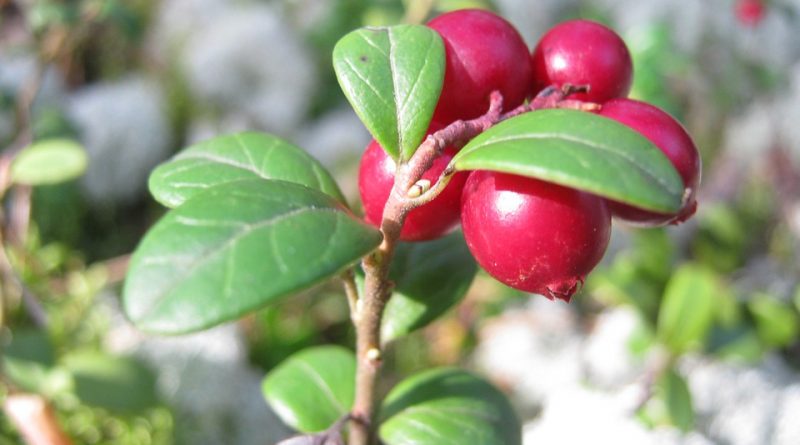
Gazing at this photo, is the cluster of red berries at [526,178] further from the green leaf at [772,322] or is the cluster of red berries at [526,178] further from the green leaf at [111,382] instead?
the green leaf at [772,322]

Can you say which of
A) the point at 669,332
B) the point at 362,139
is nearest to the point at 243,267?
the point at 669,332

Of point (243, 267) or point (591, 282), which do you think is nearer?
point (243, 267)

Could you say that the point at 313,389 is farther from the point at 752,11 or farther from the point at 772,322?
the point at 752,11

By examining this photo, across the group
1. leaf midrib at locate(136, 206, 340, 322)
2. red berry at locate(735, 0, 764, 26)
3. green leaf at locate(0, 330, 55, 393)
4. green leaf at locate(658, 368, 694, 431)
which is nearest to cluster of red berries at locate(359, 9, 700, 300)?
leaf midrib at locate(136, 206, 340, 322)

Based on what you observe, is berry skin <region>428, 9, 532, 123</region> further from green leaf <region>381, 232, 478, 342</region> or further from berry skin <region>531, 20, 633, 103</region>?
green leaf <region>381, 232, 478, 342</region>

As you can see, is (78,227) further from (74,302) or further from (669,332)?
(669,332)

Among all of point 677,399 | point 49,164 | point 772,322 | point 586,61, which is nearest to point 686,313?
point 677,399
